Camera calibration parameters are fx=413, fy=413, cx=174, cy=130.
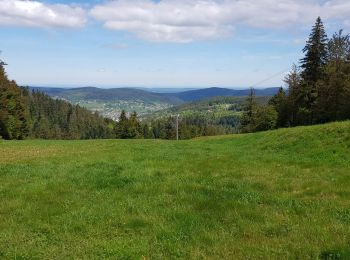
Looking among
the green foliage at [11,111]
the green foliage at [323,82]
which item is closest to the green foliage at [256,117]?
the green foliage at [323,82]

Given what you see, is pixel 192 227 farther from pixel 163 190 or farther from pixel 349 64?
pixel 349 64

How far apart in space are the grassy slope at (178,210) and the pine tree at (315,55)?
5020 cm

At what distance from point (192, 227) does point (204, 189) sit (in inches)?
162

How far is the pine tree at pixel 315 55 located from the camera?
214ft

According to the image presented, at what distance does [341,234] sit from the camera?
27.8 ft

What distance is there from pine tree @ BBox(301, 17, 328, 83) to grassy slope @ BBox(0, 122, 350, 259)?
50202 millimetres

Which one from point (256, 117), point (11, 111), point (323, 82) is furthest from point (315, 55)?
point (11, 111)

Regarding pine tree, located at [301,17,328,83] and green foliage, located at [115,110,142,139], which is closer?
pine tree, located at [301,17,328,83]

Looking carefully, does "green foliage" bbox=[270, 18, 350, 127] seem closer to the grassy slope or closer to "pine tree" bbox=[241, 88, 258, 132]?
"pine tree" bbox=[241, 88, 258, 132]

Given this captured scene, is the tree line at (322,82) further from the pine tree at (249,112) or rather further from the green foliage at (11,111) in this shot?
the green foliage at (11,111)

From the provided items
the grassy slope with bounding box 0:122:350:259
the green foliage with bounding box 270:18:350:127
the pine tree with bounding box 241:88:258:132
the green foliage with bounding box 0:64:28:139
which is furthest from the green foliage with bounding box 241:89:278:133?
the grassy slope with bounding box 0:122:350:259

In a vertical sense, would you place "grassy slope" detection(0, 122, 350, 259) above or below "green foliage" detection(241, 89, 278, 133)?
above

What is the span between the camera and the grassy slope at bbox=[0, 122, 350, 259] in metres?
8.15

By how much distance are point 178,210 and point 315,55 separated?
60545mm
